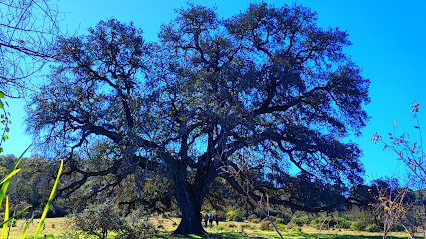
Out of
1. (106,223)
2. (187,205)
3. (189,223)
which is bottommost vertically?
(106,223)

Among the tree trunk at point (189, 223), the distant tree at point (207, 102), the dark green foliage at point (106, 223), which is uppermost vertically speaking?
the distant tree at point (207, 102)

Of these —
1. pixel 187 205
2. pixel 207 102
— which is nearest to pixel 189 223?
pixel 187 205

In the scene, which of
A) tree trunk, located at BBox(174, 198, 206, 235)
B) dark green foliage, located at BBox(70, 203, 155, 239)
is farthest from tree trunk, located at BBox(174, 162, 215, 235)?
dark green foliage, located at BBox(70, 203, 155, 239)

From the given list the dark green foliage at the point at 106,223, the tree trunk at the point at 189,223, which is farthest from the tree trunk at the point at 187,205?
the dark green foliage at the point at 106,223

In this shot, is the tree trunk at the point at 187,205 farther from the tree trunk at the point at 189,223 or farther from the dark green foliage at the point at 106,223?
the dark green foliage at the point at 106,223

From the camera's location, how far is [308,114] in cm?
1688

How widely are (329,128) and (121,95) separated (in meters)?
8.86

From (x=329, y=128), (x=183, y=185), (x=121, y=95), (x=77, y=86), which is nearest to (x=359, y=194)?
(x=329, y=128)

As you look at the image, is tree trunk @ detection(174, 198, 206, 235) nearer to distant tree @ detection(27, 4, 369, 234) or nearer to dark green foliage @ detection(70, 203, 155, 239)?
distant tree @ detection(27, 4, 369, 234)

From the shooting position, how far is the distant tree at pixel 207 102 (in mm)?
14633

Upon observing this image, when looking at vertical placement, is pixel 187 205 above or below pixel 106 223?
above

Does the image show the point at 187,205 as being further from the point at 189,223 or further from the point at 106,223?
the point at 106,223

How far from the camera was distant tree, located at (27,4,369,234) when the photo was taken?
Answer: 14.6 metres

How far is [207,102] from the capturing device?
1477 centimetres
